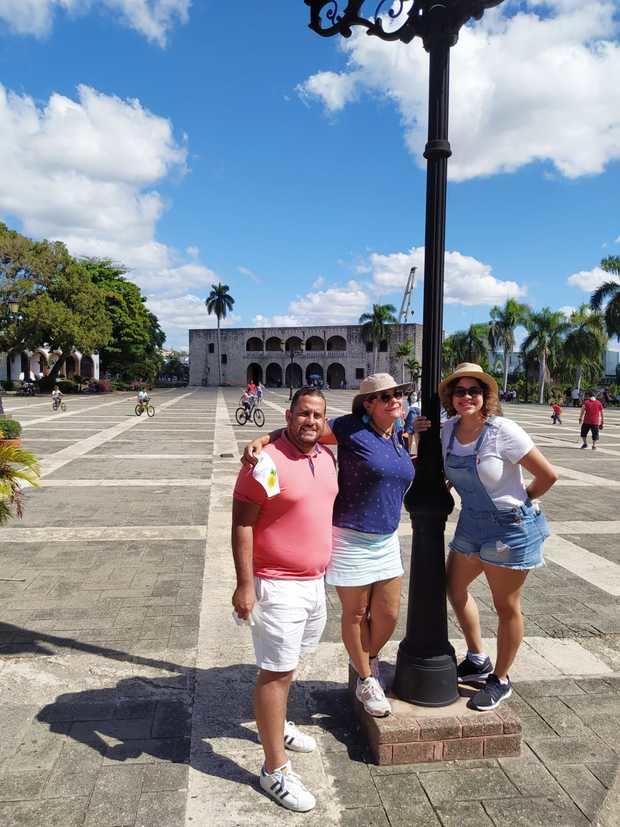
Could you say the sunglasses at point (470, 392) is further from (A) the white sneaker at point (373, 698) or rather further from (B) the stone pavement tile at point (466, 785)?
(B) the stone pavement tile at point (466, 785)

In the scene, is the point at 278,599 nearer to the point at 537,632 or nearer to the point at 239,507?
the point at 239,507

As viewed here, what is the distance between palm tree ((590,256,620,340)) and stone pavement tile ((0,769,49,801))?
37.3 meters

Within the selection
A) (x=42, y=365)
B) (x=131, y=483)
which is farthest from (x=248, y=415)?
(x=42, y=365)

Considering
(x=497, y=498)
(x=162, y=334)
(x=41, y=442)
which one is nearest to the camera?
(x=497, y=498)

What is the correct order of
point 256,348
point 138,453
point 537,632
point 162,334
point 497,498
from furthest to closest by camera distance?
point 256,348 < point 162,334 < point 138,453 < point 537,632 < point 497,498

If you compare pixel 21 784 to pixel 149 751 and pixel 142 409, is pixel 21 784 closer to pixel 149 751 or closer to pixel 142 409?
pixel 149 751

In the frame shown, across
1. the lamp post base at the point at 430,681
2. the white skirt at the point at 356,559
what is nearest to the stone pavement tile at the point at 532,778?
the lamp post base at the point at 430,681

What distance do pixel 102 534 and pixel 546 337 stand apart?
38829mm

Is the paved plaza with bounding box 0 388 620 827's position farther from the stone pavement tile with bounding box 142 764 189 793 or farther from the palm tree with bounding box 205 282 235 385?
the palm tree with bounding box 205 282 235 385

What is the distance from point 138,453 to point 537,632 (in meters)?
9.29

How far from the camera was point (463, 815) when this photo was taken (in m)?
2.17

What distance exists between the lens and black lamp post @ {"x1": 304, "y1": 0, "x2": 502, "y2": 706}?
268 cm

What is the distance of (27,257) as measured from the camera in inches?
1262

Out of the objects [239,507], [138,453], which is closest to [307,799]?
[239,507]
